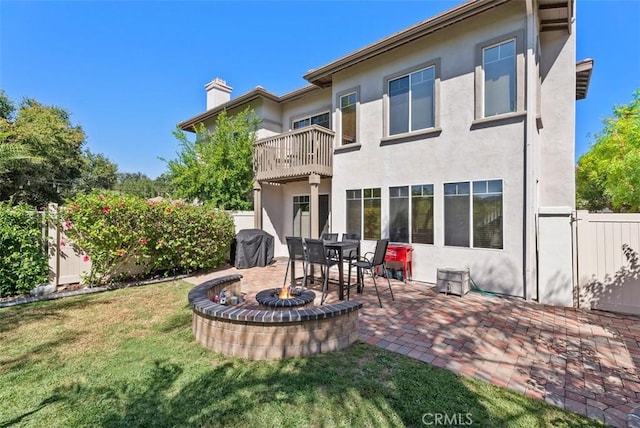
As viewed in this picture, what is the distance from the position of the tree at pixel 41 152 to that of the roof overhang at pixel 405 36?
15.0 meters

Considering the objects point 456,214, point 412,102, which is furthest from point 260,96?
point 456,214

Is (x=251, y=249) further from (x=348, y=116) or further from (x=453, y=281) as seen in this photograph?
(x=453, y=281)

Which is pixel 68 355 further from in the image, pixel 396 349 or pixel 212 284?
pixel 396 349

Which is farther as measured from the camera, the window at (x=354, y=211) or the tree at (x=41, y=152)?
the tree at (x=41, y=152)

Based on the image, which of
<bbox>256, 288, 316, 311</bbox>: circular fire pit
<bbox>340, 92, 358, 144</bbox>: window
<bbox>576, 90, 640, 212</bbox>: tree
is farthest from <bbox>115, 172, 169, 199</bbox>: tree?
<bbox>576, 90, 640, 212</bbox>: tree

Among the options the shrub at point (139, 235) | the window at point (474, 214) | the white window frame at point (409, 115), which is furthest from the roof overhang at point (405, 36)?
the shrub at point (139, 235)

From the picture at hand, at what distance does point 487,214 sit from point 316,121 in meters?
7.20

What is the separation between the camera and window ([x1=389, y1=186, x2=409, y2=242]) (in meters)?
8.45

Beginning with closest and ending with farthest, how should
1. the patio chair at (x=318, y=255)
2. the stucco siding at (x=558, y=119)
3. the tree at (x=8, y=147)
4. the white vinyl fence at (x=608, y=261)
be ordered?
the white vinyl fence at (x=608, y=261), the patio chair at (x=318, y=255), the stucco siding at (x=558, y=119), the tree at (x=8, y=147)

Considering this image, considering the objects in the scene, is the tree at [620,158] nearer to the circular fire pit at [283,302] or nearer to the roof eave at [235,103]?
the roof eave at [235,103]

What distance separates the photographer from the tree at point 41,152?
16.0 meters

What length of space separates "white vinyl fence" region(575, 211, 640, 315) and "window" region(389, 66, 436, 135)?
13.9 ft

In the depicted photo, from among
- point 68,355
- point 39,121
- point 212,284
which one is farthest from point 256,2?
point 39,121

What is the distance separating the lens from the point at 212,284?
5262 mm
